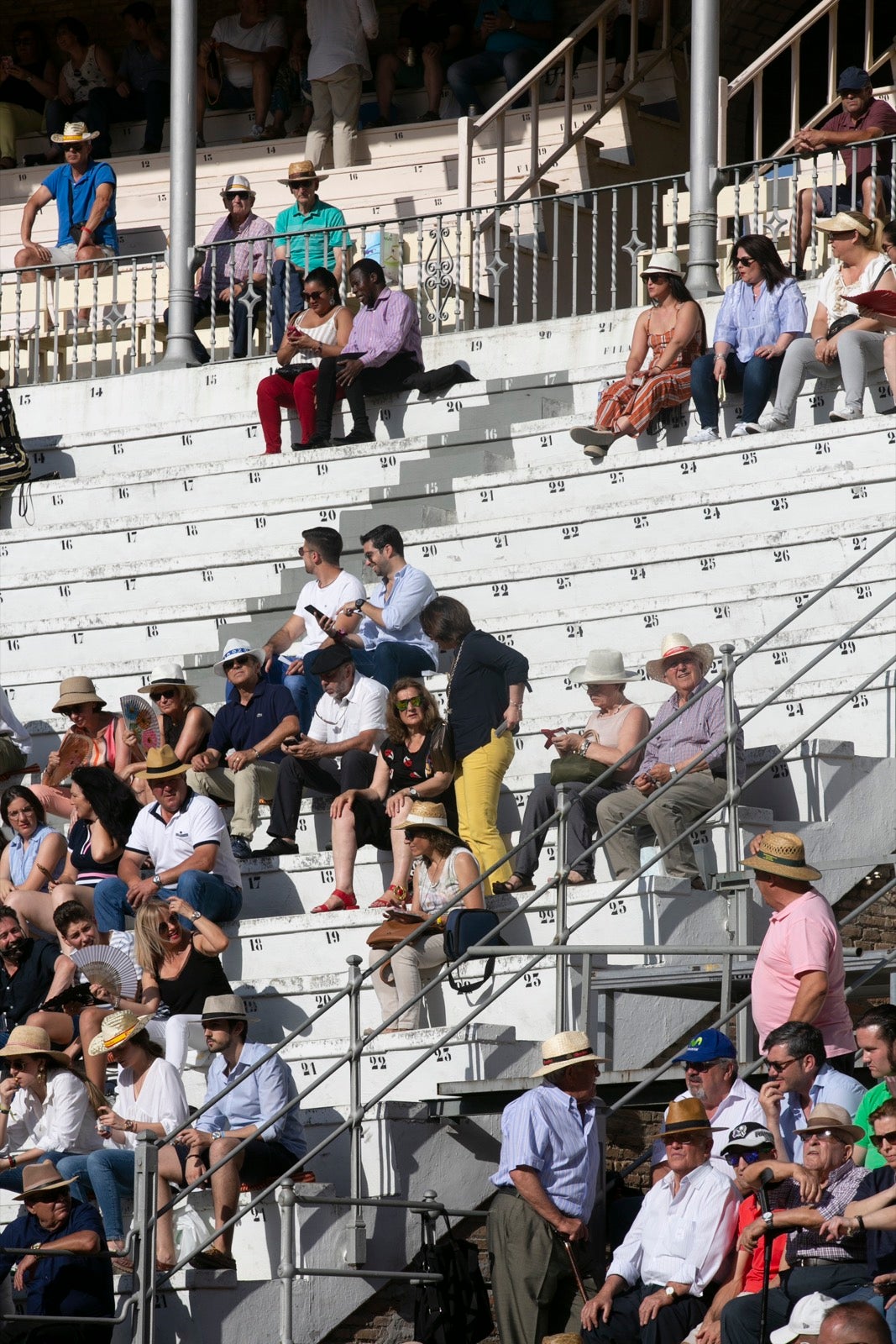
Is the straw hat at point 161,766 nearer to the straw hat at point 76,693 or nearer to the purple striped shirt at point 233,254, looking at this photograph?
the straw hat at point 76,693

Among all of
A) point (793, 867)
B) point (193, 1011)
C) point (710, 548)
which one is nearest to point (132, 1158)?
point (193, 1011)

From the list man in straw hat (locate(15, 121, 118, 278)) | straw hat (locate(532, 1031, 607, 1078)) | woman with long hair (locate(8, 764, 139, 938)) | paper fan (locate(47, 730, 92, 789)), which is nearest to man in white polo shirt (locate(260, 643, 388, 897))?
woman with long hair (locate(8, 764, 139, 938))

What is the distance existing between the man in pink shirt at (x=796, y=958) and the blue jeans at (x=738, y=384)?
533cm

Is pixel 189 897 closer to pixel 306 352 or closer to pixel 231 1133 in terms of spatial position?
pixel 231 1133

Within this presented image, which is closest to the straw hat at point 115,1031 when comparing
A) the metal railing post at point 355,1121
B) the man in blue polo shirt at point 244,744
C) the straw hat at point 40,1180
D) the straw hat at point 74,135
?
the straw hat at point 40,1180

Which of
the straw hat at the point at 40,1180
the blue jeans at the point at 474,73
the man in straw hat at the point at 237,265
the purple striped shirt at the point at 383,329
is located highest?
the blue jeans at the point at 474,73

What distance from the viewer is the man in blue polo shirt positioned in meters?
12.4

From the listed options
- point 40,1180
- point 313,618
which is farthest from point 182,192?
point 40,1180

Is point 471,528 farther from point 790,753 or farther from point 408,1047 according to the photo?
point 408,1047

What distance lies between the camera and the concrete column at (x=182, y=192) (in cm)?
1786

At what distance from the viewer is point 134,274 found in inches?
706

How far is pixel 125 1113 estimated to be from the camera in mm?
10320

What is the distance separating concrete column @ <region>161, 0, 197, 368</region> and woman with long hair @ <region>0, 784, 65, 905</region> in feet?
20.0

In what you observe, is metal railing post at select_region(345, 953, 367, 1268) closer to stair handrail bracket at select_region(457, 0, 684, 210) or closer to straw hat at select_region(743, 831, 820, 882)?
straw hat at select_region(743, 831, 820, 882)
